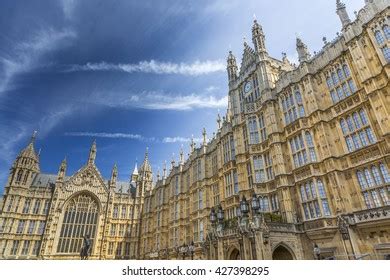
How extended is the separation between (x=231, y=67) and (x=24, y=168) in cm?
4386

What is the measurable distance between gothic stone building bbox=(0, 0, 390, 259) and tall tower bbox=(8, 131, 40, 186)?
99.7 feet

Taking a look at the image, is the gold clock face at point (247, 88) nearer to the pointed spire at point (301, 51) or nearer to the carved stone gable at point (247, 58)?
the carved stone gable at point (247, 58)

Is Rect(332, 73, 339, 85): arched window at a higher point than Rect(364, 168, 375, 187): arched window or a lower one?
higher

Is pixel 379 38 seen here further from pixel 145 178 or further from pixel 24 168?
pixel 24 168

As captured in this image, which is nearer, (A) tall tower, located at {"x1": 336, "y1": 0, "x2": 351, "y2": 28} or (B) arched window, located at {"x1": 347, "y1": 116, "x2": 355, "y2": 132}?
(B) arched window, located at {"x1": 347, "y1": 116, "x2": 355, "y2": 132}

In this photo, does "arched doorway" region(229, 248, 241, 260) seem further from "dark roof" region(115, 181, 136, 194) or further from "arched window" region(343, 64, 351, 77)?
"dark roof" region(115, 181, 136, 194)

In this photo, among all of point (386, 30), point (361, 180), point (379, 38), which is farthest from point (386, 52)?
point (361, 180)

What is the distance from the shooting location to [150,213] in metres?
51.4

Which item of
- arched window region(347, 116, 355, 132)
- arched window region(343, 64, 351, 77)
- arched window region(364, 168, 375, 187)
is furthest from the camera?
arched window region(343, 64, 351, 77)

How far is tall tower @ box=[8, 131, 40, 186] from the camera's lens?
48.8 m

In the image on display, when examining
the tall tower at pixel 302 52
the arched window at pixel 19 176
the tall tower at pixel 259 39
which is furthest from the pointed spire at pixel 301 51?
the arched window at pixel 19 176

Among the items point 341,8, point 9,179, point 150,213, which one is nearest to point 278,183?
point 341,8

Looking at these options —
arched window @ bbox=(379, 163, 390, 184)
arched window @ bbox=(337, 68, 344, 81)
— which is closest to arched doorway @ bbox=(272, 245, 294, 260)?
arched window @ bbox=(379, 163, 390, 184)

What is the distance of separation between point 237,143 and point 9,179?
45.3 m
